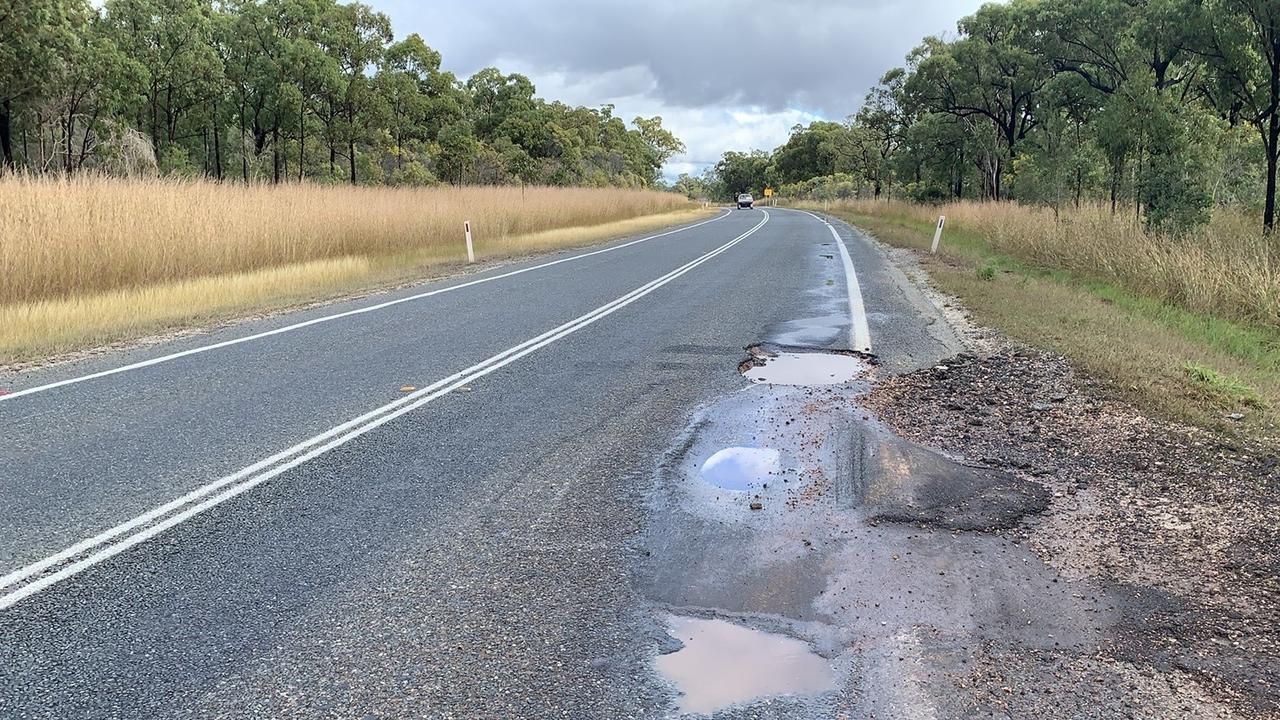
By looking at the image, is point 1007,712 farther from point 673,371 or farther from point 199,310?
point 199,310

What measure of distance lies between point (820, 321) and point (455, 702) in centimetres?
775

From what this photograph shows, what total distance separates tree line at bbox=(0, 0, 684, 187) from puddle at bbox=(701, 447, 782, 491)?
16988 millimetres

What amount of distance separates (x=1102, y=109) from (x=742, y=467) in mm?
16681

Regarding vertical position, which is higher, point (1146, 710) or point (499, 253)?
point (499, 253)

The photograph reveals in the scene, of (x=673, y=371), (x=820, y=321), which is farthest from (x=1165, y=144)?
(x=673, y=371)

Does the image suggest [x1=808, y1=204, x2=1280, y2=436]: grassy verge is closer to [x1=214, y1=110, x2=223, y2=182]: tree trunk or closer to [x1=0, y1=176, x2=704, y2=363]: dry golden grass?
[x1=0, y1=176, x2=704, y2=363]: dry golden grass

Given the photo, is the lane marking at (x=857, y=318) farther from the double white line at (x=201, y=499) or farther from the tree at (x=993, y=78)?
the tree at (x=993, y=78)

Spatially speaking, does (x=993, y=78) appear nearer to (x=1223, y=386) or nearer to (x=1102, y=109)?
(x=1102, y=109)

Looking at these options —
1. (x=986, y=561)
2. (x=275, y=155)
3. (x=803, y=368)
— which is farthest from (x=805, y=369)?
(x=275, y=155)

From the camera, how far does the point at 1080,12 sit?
2577 centimetres

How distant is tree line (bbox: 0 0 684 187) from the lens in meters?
23.3

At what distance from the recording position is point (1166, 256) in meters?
11.9

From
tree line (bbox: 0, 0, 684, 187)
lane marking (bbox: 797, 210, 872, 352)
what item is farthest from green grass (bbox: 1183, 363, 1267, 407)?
tree line (bbox: 0, 0, 684, 187)

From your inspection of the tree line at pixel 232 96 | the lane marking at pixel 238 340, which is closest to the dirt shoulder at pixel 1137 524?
the lane marking at pixel 238 340
